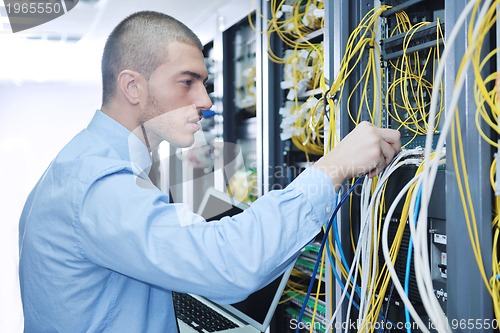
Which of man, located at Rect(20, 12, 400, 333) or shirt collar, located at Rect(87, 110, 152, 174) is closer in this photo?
man, located at Rect(20, 12, 400, 333)

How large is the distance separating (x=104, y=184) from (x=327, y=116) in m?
0.74

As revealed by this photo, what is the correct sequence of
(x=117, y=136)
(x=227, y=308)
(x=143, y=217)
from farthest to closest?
(x=227, y=308)
(x=117, y=136)
(x=143, y=217)

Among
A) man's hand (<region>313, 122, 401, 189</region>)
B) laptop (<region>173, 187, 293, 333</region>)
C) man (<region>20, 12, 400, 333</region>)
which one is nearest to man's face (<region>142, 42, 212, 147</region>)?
man (<region>20, 12, 400, 333</region>)

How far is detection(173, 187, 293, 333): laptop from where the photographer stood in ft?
4.50

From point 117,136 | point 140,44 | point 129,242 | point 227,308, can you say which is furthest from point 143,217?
point 227,308

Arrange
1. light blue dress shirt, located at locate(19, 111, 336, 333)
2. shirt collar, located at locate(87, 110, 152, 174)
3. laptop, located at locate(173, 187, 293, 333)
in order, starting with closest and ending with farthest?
light blue dress shirt, located at locate(19, 111, 336, 333) < shirt collar, located at locate(87, 110, 152, 174) < laptop, located at locate(173, 187, 293, 333)

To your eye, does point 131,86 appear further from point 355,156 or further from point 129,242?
point 355,156

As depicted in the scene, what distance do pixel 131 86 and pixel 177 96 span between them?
0.12m

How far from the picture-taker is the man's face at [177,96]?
3.57 feet

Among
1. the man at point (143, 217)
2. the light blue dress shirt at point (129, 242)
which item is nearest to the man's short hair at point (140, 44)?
the man at point (143, 217)

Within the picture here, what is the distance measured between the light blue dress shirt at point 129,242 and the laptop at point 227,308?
0.46 m

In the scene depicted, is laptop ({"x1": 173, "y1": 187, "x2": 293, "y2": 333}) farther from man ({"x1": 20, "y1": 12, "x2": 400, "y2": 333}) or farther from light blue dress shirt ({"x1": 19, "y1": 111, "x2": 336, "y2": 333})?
light blue dress shirt ({"x1": 19, "y1": 111, "x2": 336, "y2": 333})

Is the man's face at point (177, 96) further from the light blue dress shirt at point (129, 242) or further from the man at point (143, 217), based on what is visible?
the light blue dress shirt at point (129, 242)

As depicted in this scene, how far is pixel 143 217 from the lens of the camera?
807 millimetres
